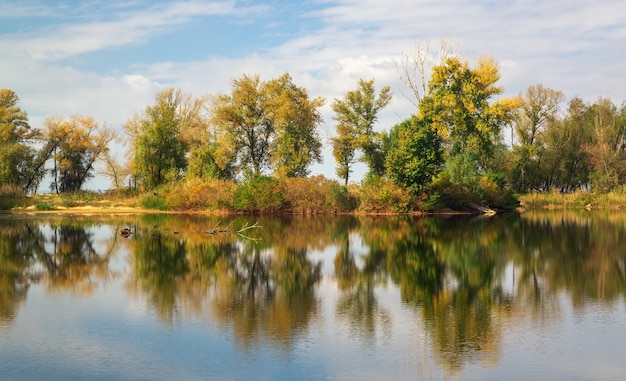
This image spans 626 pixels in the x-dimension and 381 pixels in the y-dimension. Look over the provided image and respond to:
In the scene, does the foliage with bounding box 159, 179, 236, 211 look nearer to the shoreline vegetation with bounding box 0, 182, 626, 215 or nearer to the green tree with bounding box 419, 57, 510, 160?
the shoreline vegetation with bounding box 0, 182, 626, 215

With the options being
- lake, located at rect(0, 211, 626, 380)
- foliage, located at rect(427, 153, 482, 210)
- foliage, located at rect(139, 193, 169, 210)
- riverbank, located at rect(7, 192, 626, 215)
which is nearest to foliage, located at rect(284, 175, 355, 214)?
riverbank, located at rect(7, 192, 626, 215)

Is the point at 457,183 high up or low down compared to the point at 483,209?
up

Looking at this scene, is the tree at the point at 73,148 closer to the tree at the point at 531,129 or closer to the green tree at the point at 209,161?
the green tree at the point at 209,161

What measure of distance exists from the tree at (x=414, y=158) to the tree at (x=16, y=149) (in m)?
32.6

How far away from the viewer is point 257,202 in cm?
4994

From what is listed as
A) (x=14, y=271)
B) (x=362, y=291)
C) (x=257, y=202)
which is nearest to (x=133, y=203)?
(x=257, y=202)

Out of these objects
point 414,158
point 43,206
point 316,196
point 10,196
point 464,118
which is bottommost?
point 43,206

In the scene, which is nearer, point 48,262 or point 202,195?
point 48,262

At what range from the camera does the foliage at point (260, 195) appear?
49625mm

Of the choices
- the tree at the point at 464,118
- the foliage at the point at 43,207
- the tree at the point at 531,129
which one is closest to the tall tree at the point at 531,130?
the tree at the point at 531,129

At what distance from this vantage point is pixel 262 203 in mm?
49844

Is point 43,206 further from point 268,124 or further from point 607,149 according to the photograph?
point 607,149

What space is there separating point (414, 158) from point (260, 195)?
11.9 meters

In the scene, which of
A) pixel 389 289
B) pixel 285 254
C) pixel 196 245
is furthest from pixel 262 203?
pixel 389 289
